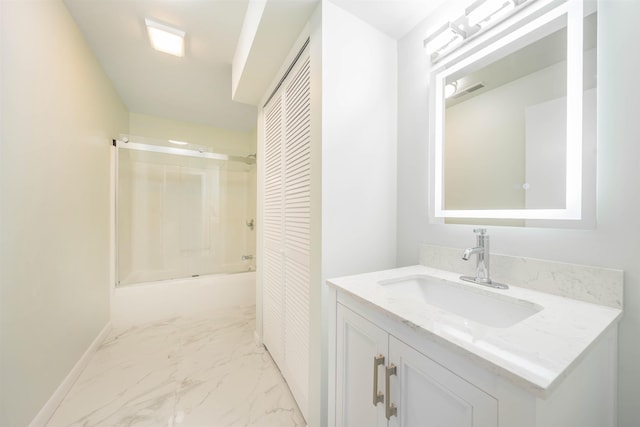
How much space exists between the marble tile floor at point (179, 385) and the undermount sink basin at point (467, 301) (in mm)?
989

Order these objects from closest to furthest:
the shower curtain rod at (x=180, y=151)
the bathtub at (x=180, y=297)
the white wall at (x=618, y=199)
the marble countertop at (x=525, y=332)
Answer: the marble countertop at (x=525, y=332) → the white wall at (x=618, y=199) → the bathtub at (x=180, y=297) → the shower curtain rod at (x=180, y=151)

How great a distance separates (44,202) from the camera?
1.31 meters

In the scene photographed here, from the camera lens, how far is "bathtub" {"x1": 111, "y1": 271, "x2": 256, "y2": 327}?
2332mm

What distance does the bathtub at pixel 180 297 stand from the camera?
2.33m

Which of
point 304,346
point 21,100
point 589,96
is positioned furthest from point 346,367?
point 21,100

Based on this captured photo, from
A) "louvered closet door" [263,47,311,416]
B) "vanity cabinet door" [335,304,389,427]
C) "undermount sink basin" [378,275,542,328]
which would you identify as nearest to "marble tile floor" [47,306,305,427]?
"louvered closet door" [263,47,311,416]

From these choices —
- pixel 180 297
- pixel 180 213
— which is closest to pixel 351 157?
pixel 180 297

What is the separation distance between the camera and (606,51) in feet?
2.33

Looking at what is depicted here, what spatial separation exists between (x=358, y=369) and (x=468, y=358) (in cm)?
45

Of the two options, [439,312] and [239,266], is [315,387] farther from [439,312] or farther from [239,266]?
[239,266]

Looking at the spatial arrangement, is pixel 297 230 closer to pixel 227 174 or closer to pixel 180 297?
pixel 180 297

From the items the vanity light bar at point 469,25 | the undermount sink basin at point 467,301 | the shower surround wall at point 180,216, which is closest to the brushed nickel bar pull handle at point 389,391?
the undermount sink basin at point 467,301

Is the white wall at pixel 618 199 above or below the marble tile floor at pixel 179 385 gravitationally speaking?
above

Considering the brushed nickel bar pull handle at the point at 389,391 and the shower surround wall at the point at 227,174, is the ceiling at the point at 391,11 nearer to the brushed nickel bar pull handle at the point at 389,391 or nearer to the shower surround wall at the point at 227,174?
the brushed nickel bar pull handle at the point at 389,391
